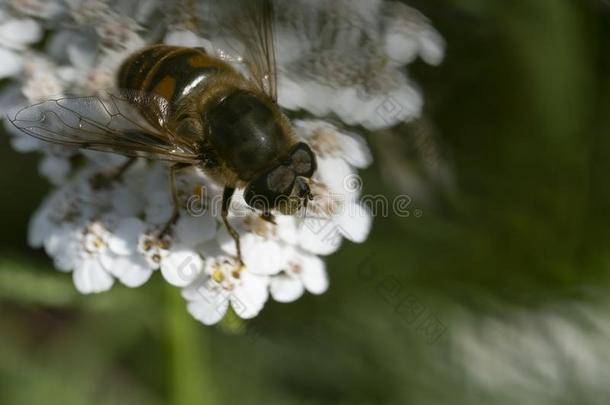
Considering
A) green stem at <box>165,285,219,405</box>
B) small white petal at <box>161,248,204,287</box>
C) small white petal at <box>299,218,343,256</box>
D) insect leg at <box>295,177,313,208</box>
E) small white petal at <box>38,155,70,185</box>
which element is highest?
insect leg at <box>295,177,313,208</box>

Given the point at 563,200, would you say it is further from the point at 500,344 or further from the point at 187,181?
the point at 187,181

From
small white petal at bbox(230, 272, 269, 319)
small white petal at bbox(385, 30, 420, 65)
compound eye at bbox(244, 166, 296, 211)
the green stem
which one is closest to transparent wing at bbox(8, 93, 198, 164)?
compound eye at bbox(244, 166, 296, 211)

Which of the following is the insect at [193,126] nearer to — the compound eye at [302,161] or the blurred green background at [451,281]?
the compound eye at [302,161]

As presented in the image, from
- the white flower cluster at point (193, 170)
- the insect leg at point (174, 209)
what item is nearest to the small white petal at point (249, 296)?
the white flower cluster at point (193, 170)

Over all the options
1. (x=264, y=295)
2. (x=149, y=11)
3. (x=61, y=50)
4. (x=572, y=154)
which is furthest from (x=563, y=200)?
(x=61, y=50)

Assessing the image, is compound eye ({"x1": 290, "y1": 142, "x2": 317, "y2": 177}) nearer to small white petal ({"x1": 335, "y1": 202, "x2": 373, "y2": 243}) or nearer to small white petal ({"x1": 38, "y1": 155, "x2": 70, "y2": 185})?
small white petal ({"x1": 335, "y1": 202, "x2": 373, "y2": 243})
